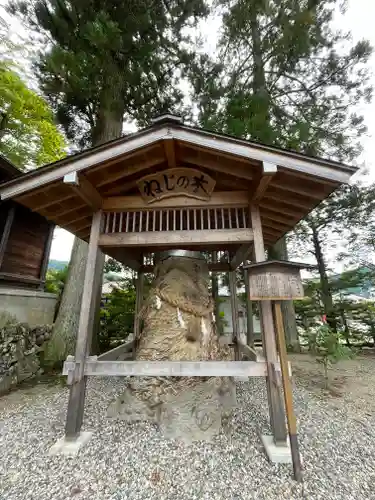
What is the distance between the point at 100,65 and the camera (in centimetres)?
593

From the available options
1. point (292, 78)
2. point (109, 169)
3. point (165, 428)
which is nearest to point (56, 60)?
point (109, 169)

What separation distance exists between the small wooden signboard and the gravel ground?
1.67m

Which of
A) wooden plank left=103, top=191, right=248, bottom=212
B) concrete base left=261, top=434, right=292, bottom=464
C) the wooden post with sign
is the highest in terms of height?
wooden plank left=103, top=191, right=248, bottom=212

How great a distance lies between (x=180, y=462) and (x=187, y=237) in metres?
2.48

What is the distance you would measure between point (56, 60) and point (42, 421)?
25.2ft

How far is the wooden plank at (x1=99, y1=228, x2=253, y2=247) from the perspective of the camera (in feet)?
9.88

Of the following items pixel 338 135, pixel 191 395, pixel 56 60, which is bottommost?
pixel 191 395

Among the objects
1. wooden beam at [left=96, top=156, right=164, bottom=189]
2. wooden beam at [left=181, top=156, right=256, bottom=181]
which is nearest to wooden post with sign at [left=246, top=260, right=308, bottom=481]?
wooden beam at [left=181, top=156, right=256, bottom=181]

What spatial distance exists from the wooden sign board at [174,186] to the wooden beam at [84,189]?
64cm

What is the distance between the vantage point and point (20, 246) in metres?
6.48

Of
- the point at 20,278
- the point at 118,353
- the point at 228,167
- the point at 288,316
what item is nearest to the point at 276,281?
the point at 228,167

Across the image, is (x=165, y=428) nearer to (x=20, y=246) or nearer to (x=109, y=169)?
(x=109, y=169)

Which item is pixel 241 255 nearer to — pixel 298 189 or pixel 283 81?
pixel 298 189

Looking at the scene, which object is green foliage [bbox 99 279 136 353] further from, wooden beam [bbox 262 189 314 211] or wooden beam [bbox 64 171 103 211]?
wooden beam [bbox 262 189 314 211]
